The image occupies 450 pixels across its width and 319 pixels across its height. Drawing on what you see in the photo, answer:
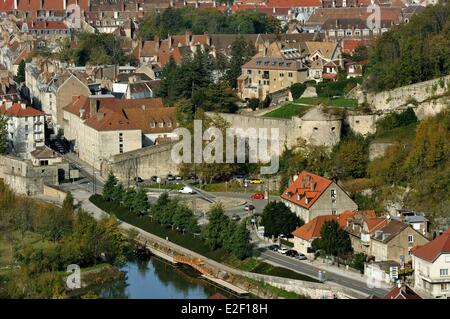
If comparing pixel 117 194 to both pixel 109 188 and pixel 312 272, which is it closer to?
pixel 109 188

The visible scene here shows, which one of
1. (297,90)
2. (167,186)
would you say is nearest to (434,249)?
(167,186)

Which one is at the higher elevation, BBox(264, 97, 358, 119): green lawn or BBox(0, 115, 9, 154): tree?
BBox(264, 97, 358, 119): green lawn

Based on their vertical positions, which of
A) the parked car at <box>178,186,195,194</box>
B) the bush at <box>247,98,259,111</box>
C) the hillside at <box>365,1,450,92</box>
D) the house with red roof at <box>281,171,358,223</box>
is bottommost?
the parked car at <box>178,186,195,194</box>

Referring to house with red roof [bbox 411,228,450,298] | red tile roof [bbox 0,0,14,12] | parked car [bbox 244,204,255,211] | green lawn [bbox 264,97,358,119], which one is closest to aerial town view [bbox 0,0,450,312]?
house with red roof [bbox 411,228,450,298]

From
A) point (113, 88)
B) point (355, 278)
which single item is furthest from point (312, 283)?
point (113, 88)

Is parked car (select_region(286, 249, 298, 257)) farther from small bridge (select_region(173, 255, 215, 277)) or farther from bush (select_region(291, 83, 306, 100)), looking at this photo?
bush (select_region(291, 83, 306, 100))

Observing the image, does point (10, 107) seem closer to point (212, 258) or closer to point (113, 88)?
point (113, 88)
